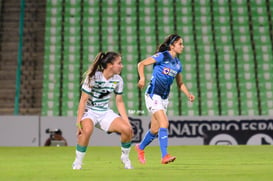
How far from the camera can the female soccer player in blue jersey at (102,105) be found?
6.33m

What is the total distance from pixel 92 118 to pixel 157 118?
1585 mm

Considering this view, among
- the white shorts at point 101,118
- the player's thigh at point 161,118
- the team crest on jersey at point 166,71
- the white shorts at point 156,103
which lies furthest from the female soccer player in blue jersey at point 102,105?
the team crest on jersey at point 166,71

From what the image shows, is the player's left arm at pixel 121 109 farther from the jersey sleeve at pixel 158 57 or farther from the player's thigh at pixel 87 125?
the jersey sleeve at pixel 158 57

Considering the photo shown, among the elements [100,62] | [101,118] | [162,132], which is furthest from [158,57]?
[101,118]

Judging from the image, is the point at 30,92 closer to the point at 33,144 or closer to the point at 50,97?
the point at 50,97

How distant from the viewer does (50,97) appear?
16.0 meters

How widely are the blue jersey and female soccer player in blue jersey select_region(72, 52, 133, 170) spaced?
143 cm

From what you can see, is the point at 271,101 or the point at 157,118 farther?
the point at 271,101

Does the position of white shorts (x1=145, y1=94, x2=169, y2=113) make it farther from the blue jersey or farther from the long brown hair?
the long brown hair

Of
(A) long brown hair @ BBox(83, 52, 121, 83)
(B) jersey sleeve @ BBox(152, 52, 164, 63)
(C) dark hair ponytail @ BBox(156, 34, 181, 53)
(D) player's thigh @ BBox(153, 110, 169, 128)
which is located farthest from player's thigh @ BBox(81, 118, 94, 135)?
(C) dark hair ponytail @ BBox(156, 34, 181, 53)

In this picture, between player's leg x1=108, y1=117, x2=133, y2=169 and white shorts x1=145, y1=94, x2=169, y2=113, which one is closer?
player's leg x1=108, y1=117, x2=133, y2=169

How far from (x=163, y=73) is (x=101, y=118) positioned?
5.83 feet

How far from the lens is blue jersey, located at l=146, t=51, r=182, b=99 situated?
7887 millimetres

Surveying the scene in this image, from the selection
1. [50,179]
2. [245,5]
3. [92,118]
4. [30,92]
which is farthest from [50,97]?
[50,179]
